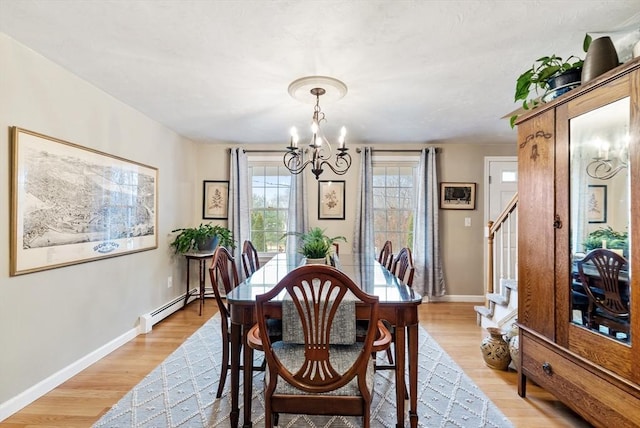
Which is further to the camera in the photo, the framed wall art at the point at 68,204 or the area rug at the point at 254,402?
the framed wall art at the point at 68,204

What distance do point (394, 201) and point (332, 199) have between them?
2.91 feet

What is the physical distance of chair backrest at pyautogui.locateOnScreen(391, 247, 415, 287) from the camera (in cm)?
212

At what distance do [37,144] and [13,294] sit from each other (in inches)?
36.6

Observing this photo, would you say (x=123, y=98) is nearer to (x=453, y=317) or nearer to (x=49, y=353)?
(x=49, y=353)

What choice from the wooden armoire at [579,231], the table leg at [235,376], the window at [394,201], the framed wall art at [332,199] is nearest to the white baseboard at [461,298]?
the window at [394,201]

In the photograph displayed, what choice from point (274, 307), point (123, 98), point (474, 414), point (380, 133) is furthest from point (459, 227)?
point (123, 98)

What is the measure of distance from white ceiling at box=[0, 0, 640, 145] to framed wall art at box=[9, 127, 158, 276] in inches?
23.7

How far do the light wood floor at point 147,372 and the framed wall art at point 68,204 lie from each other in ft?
2.72

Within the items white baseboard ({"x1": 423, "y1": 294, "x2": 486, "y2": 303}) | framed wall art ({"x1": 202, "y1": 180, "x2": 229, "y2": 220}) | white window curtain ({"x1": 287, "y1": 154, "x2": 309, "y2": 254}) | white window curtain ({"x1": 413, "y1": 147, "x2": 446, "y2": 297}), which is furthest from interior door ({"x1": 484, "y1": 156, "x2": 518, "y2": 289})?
framed wall art ({"x1": 202, "y1": 180, "x2": 229, "y2": 220})

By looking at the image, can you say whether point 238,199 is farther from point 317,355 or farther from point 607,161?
point 607,161

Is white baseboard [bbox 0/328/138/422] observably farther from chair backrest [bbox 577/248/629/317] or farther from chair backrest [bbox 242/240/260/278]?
chair backrest [bbox 577/248/629/317]

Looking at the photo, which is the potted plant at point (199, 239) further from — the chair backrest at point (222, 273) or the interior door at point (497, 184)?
the interior door at point (497, 184)

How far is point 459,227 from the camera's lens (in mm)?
4570

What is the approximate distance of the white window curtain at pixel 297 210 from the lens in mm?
4516
